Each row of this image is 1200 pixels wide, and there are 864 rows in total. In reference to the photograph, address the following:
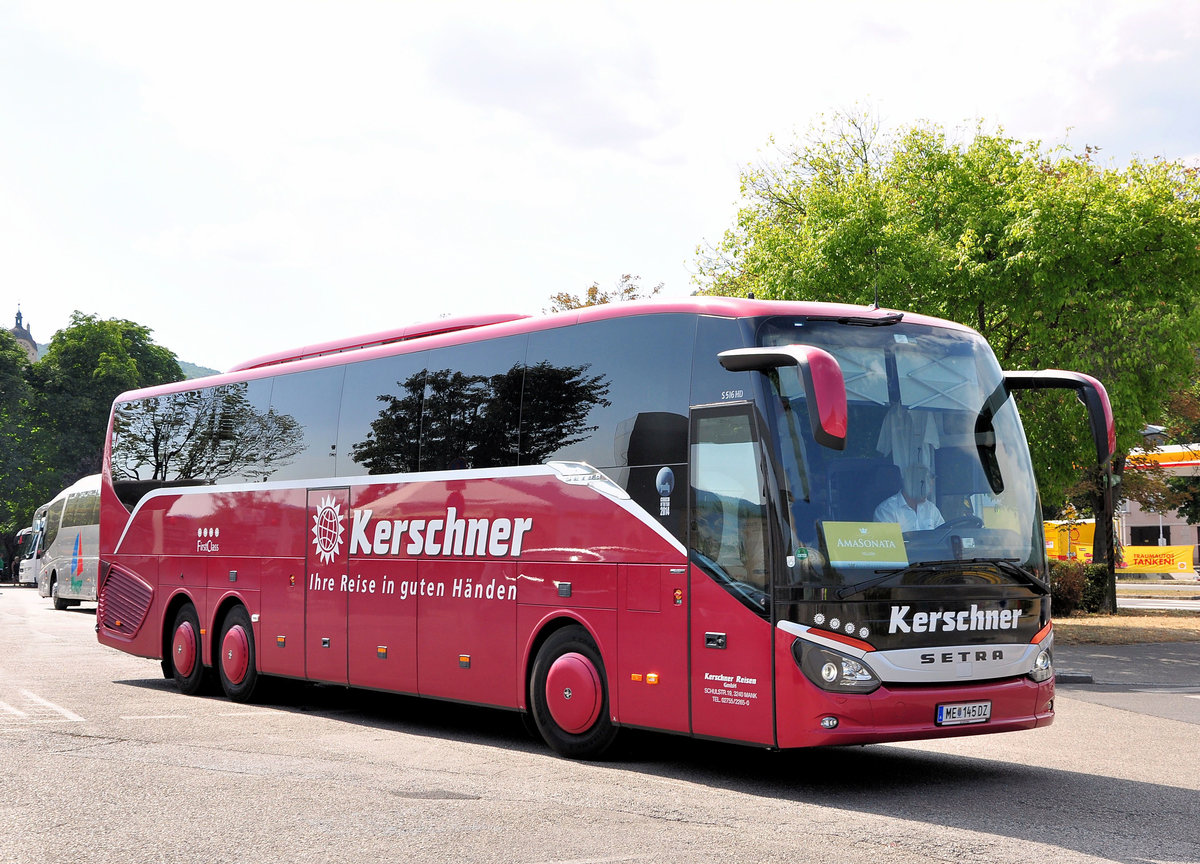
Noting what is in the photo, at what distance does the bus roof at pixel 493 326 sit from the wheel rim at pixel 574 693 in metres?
2.85

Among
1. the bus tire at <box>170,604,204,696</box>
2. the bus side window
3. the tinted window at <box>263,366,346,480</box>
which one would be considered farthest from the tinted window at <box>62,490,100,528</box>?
the bus side window

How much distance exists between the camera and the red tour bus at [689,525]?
341 inches

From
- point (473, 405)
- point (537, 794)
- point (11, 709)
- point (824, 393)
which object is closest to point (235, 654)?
point (11, 709)

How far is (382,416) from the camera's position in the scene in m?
13.0

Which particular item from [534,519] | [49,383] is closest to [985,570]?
[534,519]

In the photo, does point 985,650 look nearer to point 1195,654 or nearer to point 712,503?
point 712,503

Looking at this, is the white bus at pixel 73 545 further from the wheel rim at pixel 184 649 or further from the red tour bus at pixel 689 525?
the red tour bus at pixel 689 525

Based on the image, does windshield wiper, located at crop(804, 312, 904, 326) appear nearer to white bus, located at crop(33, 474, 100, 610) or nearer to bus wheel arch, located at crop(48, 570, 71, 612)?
white bus, located at crop(33, 474, 100, 610)

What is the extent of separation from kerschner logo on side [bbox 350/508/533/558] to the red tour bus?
30 millimetres

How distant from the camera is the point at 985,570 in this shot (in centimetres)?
908

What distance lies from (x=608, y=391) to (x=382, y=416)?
347 cm

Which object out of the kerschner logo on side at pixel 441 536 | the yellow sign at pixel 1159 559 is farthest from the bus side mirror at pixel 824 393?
the yellow sign at pixel 1159 559

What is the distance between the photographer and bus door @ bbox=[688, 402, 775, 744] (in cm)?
880

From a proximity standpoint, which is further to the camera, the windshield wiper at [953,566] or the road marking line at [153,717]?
the road marking line at [153,717]
